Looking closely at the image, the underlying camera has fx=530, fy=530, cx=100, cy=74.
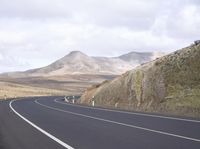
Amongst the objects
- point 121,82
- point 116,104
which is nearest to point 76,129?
point 116,104

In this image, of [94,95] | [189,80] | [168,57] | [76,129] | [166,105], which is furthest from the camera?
[94,95]

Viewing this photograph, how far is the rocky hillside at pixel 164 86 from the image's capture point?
36.6 meters

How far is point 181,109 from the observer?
3359 centimetres

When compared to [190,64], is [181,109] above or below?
below

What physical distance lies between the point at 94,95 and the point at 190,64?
49.0 ft

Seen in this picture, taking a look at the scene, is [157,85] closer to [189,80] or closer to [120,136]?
[189,80]

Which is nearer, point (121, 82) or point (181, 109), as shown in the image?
point (181, 109)

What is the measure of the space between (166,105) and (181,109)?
303 centimetres

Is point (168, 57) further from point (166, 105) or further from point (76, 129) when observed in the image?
point (76, 129)

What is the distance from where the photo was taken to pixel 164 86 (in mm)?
40406

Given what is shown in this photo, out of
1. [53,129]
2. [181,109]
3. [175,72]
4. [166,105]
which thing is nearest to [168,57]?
[175,72]

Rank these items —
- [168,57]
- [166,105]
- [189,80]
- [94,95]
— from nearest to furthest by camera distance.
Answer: [166,105]
[189,80]
[168,57]
[94,95]

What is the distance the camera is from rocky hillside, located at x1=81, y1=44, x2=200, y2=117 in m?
36.6

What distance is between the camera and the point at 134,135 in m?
17.5
